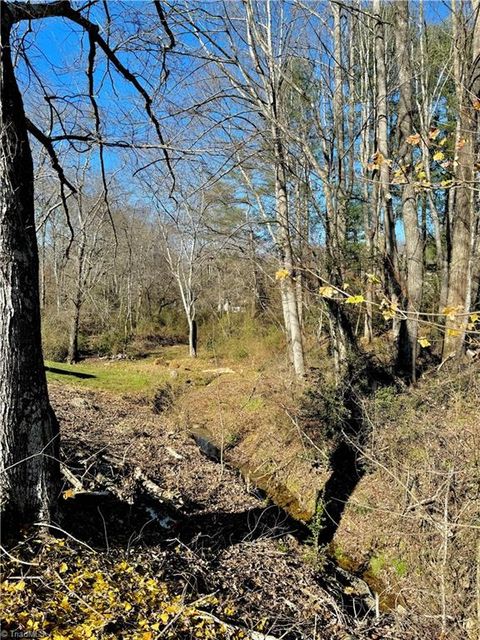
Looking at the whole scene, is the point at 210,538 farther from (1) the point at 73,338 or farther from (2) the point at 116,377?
(1) the point at 73,338

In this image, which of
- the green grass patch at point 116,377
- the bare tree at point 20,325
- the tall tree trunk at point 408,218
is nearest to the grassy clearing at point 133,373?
the green grass patch at point 116,377

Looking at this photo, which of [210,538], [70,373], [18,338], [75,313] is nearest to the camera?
[18,338]

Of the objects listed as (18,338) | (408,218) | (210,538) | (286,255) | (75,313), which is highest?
(408,218)

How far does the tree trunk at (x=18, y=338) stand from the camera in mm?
3240

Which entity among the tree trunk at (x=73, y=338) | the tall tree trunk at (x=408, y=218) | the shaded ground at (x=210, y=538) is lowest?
the shaded ground at (x=210, y=538)

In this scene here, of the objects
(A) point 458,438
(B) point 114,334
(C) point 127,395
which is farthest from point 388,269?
(B) point 114,334

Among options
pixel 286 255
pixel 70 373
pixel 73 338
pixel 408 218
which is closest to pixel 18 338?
pixel 286 255

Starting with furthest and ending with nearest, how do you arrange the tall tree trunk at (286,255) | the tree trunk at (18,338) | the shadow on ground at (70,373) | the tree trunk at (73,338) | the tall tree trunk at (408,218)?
the tree trunk at (73,338) → the shadow on ground at (70,373) → the tall tree trunk at (286,255) → the tall tree trunk at (408,218) → the tree trunk at (18,338)

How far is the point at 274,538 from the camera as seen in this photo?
5.53 metres

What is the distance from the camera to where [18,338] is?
3.32 meters

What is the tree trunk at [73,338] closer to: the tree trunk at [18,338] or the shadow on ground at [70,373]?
the shadow on ground at [70,373]

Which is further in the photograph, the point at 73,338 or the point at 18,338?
the point at 73,338

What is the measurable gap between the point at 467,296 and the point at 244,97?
5596 mm

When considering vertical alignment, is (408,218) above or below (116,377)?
above
